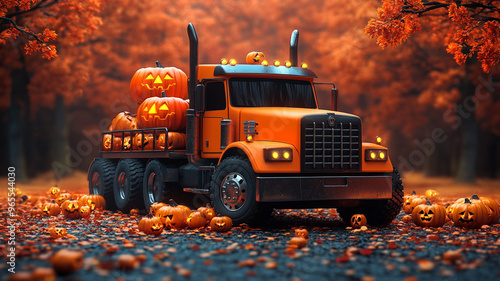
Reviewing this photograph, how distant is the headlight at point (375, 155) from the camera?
434 inches

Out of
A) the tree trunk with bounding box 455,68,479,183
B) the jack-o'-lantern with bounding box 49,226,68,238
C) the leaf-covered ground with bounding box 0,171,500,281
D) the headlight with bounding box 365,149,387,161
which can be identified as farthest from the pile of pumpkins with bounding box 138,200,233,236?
the tree trunk with bounding box 455,68,479,183

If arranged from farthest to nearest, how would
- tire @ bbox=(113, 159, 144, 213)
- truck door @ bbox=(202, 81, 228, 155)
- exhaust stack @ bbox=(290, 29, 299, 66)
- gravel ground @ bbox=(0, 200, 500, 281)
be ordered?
tire @ bbox=(113, 159, 144, 213)
exhaust stack @ bbox=(290, 29, 299, 66)
truck door @ bbox=(202, 81, 228, 155)
gravel ground @ bbox=(0, 200, 500, 281)

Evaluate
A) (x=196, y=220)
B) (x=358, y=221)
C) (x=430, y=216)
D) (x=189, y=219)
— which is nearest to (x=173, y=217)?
(x=189, y=219)

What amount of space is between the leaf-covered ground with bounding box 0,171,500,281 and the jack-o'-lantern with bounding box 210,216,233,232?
14 cm

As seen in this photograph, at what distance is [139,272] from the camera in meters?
6.64

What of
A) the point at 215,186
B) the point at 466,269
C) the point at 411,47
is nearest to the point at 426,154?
the point at 411,47

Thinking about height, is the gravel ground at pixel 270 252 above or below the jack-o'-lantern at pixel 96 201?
below

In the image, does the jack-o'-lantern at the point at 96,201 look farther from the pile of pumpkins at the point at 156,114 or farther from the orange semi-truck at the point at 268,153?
the orange semi-truck at the point at 268,153

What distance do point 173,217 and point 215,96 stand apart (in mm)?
2521

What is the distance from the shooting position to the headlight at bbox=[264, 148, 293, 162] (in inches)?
402

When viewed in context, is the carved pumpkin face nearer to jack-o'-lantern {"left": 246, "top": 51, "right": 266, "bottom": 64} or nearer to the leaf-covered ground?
jack-o'-lantern {"left": 246, "top": 51, "right": 266, "bottom": 64}

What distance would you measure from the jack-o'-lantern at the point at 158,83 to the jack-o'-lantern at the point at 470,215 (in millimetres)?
6575

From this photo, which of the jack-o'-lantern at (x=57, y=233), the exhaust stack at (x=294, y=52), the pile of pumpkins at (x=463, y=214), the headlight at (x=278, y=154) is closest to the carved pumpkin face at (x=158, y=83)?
the exhaust stack at (x=294, y=52)

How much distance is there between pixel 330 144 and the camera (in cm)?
1077
